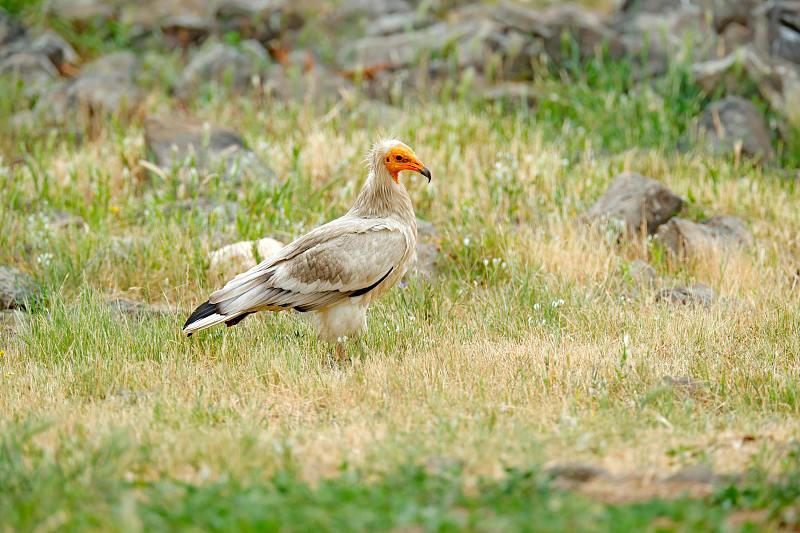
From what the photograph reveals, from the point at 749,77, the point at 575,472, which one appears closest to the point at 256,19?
the point at 749,77

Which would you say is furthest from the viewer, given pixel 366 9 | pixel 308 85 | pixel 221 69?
pixel 366 9

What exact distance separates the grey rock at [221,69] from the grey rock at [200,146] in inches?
114

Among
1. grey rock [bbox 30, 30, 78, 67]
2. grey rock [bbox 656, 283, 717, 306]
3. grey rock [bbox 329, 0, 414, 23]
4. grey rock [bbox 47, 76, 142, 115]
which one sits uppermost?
grey rock [bbox 329, 0, 414, 23]

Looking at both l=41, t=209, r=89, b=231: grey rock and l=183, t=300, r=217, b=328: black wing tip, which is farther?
l=41, t=209, r=89, b=231: grey rock

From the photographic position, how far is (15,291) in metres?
8.17

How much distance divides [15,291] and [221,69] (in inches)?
294

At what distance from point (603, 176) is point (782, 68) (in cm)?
391

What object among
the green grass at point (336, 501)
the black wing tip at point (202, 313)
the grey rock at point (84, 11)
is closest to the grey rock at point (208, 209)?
the black wing tip at point (202, 313)

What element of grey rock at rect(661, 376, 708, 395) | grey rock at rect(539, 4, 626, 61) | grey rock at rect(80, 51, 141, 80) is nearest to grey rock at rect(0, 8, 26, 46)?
grey rock at rect(80, 51, 141, 80)

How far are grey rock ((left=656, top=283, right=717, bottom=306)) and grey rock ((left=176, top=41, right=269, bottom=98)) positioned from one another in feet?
25.5

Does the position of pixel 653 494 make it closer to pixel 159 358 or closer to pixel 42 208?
pixel 159 358

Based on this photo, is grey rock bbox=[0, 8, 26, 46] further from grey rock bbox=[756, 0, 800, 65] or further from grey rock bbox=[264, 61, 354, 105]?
grey rock bbox=[756, 0, 800, 65]

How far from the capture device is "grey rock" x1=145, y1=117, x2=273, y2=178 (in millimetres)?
10875

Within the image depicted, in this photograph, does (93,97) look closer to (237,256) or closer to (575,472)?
(237,256)
